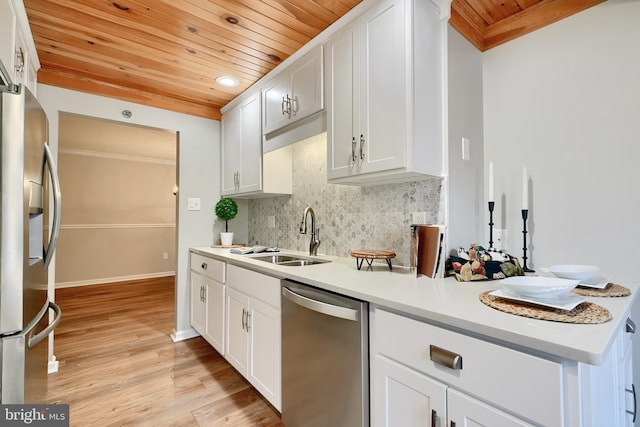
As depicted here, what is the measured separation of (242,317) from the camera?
199 cm

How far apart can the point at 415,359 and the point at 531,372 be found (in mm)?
339

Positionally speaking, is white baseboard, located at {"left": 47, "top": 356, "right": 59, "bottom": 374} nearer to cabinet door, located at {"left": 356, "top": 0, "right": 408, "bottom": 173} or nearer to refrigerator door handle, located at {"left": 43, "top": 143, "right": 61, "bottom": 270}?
refrigerator door handle, located at {"left": 43, "top": 143, "right": 61, "bottom": 270}

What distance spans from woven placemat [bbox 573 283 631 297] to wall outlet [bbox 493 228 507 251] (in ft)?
1.68

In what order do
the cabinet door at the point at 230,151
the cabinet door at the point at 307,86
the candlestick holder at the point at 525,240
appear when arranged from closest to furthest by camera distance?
the candlestick holder at the point at 525,240 → the cabinet door at the point at 307,86 → the cabinet door at the point at 230,151

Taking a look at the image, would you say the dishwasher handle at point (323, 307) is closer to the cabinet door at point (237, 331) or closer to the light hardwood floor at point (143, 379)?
the cabinet door at point (237, 331)

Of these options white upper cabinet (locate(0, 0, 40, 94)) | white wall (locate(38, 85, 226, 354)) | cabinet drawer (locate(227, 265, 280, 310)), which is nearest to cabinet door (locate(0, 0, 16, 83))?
white upper cabinet (locate(0, 0, 40, 94))

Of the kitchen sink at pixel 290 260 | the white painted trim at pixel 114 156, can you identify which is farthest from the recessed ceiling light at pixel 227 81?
the white painted trim at pixel 114 156

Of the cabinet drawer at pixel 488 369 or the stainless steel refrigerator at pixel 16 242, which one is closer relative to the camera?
the cabinet drawer at pixel 488 369

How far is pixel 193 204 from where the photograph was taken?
2.99m

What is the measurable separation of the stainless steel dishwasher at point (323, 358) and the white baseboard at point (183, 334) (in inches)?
66.8

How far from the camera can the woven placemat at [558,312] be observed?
83 centimetres

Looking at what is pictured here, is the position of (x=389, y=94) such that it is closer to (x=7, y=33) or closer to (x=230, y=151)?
(x=7, y=33)

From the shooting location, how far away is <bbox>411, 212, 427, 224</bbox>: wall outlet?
1632 millimetres

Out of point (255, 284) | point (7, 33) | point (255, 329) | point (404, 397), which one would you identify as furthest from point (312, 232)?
point (7, 33)
